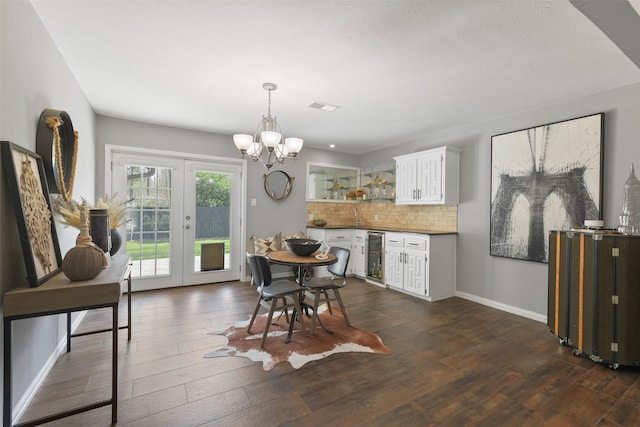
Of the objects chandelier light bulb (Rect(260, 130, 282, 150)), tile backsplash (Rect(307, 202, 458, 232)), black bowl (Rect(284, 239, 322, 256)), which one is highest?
chandelier light bulb (Rect(260, 130, 282, 150))

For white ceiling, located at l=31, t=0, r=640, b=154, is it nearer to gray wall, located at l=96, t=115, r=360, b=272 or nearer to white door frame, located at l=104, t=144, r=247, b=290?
gray wall, located at l=96, t=115, r=360, b=272

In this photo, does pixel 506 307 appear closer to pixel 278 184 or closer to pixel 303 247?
pixel 303 247

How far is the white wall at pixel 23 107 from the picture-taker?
5.16 ft

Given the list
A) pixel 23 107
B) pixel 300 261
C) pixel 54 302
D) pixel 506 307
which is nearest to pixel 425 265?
pixel 506 307

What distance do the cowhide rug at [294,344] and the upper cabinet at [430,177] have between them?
234 cm

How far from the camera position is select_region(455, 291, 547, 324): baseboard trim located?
344 cm

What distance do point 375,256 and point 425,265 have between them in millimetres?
1073

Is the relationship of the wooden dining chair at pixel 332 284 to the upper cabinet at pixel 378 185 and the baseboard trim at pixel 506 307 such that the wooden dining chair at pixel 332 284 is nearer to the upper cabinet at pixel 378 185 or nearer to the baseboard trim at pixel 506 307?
the baseboard trim at pixel 506 307

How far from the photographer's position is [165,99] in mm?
3414

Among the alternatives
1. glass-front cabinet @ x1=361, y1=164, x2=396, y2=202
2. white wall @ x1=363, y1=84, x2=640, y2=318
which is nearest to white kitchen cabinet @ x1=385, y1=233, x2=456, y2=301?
white wall @ x1=363, y1=84, x2=640, y2=318

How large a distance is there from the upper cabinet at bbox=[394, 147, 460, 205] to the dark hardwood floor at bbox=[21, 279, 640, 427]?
1871 mm

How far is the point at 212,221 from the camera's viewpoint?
489 centimetres

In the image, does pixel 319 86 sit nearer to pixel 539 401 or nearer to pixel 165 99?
pixel 165 99

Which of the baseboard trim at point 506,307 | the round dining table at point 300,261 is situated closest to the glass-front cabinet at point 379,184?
the baseboard trim at point 506,307
